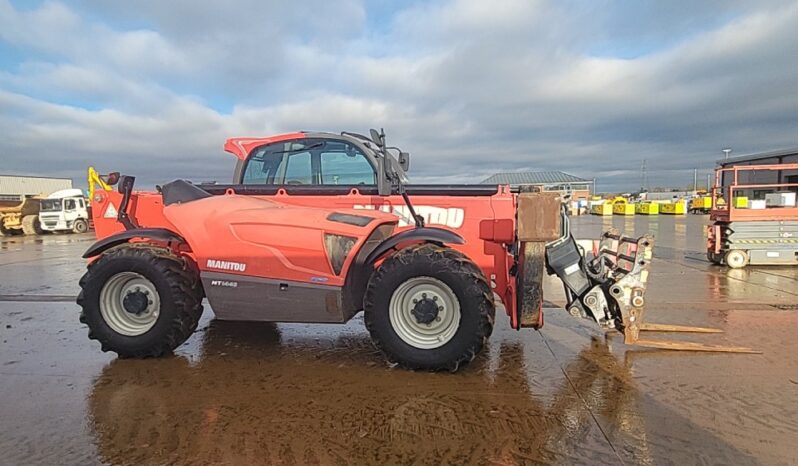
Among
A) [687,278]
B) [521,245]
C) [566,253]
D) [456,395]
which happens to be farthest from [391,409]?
[687,278]

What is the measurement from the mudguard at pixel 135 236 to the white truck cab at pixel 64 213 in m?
26.4

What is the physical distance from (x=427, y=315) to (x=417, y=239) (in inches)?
25.2

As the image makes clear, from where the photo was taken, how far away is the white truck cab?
26.3 metres

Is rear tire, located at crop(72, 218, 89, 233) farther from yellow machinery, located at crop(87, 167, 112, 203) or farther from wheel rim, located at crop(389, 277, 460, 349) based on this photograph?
wheel rim, located at crop(389, 277, 460, 349)

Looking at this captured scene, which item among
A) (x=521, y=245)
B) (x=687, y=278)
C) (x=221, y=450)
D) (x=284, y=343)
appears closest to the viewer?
(x=221, y=450)

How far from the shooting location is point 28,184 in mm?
64750

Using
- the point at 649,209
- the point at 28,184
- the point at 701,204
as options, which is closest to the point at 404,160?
the point at 649,209

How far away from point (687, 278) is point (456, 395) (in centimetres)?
766

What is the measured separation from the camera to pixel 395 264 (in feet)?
13.5

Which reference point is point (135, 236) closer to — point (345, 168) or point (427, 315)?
point (345, 168)

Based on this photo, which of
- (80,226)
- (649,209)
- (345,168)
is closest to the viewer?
(345,168)

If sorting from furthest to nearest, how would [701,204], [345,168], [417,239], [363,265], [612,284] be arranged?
[701,204] → [345,168] → [612,284] → [363,265] → [417,239]

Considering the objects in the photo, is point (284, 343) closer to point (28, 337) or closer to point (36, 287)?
point (28, 337)

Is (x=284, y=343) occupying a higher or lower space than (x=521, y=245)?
lower
